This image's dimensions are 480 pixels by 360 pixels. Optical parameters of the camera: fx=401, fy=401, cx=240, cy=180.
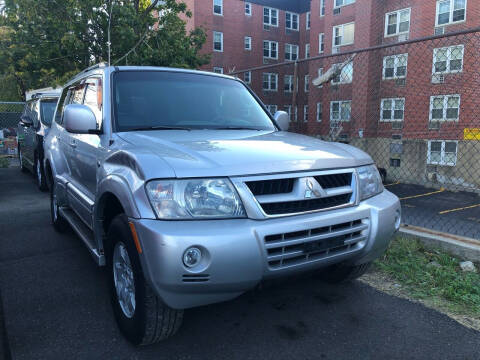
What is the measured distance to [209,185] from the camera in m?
2.25

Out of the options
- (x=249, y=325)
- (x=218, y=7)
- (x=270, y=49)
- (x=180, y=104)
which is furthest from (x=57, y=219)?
(x=270, y=49)

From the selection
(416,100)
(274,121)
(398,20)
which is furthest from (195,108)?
(398,20)

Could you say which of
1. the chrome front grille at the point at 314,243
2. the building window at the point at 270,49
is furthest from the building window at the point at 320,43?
the chrome front grille at the point at 314,243

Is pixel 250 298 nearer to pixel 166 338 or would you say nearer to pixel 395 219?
pixel 166 338

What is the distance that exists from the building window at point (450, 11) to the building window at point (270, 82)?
17164 mm

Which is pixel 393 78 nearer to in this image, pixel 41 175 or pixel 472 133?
pixel 472 133

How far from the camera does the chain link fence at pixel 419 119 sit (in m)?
21.3

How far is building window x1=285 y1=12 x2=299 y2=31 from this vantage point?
142ft

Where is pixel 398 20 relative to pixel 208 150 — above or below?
above

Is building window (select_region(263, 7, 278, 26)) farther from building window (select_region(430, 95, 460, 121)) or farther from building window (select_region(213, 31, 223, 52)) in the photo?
building window (select_region(430, 95, 460, 121))

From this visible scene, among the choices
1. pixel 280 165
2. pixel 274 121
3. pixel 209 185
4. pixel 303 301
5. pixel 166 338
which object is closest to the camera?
pixel 209 185

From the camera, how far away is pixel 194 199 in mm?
2221

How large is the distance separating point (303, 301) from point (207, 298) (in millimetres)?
1366

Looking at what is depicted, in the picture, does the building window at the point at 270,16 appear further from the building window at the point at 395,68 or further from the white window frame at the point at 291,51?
the building window at the point at 395,68
